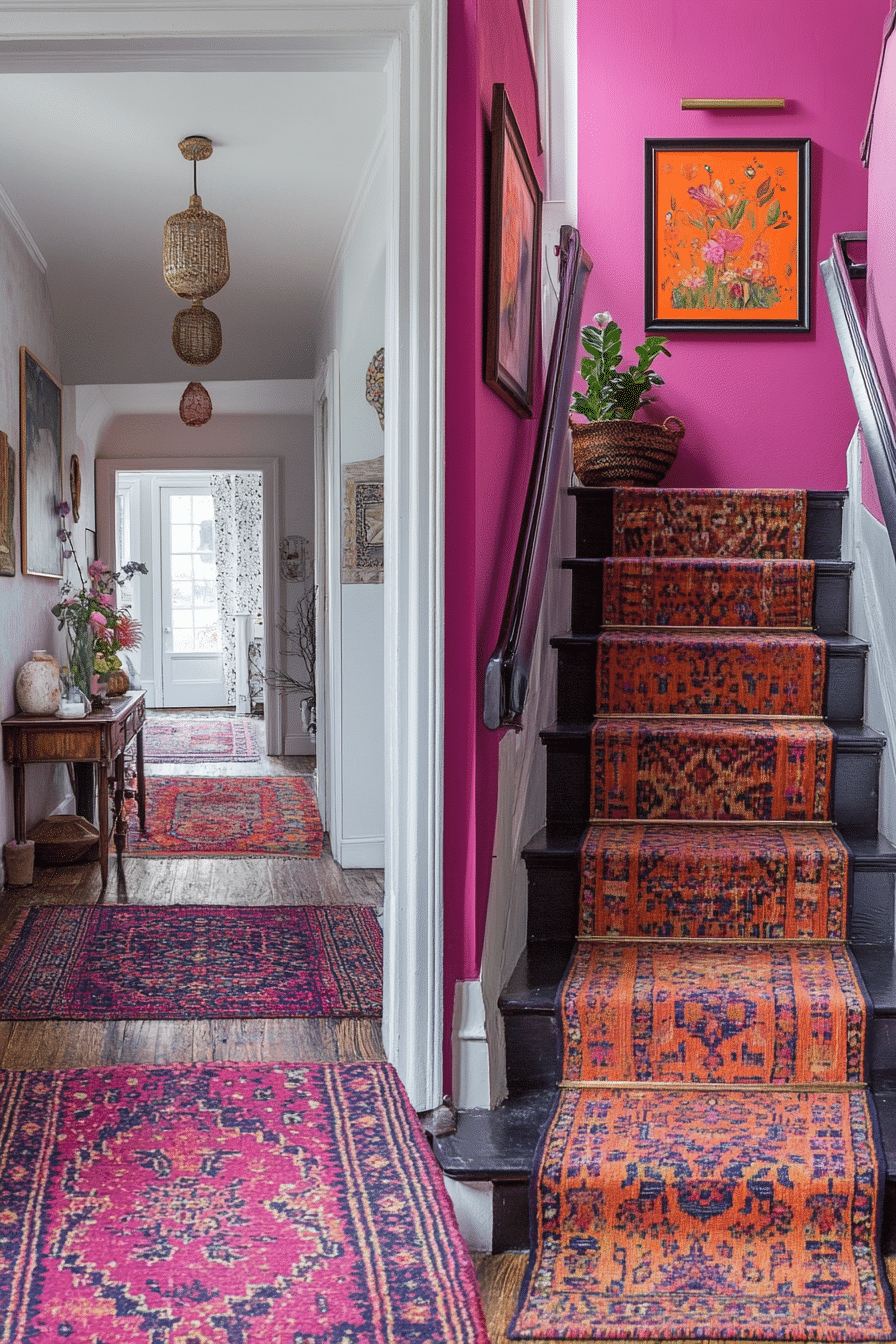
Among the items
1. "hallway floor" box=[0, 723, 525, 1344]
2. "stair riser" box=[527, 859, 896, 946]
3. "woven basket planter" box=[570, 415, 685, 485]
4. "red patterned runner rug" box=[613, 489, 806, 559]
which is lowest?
"hallway floor" box=[0, 723, 525, 1344]

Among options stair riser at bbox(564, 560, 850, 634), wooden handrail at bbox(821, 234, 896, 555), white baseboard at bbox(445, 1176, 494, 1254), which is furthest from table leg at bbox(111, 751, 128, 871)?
wooden handrail at bbox(821, 234, 896, 555)

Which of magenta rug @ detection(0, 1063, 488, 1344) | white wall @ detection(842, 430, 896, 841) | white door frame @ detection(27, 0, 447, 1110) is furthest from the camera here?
white wall @ detection(842, 430, 896, 841)

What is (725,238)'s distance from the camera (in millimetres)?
4215

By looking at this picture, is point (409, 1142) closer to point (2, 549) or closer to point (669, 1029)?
point (669, 1029)

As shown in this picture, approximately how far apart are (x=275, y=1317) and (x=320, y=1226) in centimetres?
23

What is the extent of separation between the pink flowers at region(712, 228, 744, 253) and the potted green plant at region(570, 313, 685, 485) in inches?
25.3

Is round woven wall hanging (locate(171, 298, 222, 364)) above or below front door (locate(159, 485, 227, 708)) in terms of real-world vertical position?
above

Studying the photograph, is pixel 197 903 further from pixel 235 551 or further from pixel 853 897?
pixel 235 551

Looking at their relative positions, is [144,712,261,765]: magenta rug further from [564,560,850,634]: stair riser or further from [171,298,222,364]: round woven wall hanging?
[564,560,850,634]: stair riser

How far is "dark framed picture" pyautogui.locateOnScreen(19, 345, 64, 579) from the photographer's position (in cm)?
450

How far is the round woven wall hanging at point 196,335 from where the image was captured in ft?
12.5

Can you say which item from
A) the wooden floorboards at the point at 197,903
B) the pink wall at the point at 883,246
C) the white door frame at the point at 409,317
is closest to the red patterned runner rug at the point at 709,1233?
the white door frame at the point at 409,317

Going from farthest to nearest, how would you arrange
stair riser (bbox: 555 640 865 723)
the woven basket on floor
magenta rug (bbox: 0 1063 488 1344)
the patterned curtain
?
1. the patterned curtain
2. the woven basket on floor
3. stair riser (bbox: 555 640 865 723)
4. magenta rug (bbox: 0 1063 488 1344)

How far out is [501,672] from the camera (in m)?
2.03
